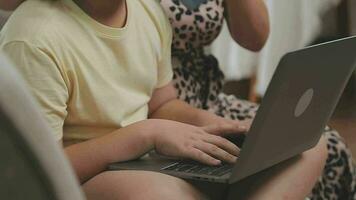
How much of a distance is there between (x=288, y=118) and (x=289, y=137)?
52 mm

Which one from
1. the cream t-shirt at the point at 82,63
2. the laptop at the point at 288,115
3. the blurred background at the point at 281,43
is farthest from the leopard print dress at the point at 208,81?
the blurred background at the point at 281,43

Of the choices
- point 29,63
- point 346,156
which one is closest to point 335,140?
point 346,156

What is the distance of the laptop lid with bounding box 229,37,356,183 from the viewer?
0.80m

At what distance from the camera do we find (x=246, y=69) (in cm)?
280

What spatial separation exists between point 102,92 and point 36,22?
0.15 metres

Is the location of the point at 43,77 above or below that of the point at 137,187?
above

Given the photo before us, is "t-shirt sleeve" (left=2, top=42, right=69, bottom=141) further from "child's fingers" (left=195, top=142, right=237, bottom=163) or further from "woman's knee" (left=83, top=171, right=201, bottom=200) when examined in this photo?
"child's fingers" (left=195, top=142, right=237, bottom=163)

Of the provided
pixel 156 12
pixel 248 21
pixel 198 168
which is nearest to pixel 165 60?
pixel 156 12

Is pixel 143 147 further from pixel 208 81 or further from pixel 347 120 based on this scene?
pixel 347 120

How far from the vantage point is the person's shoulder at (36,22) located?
0.90m

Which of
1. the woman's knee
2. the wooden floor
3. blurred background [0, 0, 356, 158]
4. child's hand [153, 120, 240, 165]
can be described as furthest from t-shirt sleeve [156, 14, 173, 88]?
blurred background [0, 0, 356, 158]

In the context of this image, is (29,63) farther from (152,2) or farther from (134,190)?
(152,2)

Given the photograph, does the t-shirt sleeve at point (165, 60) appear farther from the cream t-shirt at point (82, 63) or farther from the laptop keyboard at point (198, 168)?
the laptop keyboard at point (198, 168)

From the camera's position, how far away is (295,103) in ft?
2.83
